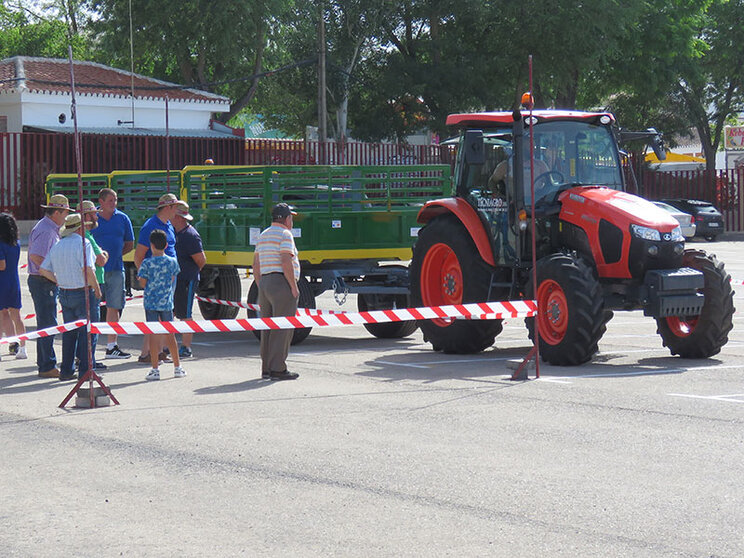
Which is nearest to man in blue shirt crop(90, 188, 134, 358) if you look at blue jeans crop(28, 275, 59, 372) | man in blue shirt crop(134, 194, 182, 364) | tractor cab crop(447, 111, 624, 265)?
man in blue shirt crop(134, 194, 182, 364)

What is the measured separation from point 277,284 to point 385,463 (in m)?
4.76

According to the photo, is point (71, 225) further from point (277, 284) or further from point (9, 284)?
point (9, 284)

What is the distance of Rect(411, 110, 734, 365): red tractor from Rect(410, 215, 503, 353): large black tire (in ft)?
0.04

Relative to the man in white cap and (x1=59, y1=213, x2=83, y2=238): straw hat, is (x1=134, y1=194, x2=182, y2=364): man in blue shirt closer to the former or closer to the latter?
the man in white cap

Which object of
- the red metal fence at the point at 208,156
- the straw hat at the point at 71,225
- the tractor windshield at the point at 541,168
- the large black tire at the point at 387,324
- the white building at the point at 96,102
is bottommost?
the large black tire at the point at 387,324

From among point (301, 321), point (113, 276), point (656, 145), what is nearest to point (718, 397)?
point (301, 321)

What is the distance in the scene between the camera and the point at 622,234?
1292 cm

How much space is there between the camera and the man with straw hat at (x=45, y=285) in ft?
42.6

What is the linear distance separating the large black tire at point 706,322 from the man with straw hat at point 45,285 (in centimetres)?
615

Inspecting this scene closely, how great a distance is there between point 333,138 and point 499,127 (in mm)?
45209

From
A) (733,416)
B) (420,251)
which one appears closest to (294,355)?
(420,251)

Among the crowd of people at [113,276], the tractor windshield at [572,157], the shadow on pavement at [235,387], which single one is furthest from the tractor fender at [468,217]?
the shadow on pavement at [235,387]

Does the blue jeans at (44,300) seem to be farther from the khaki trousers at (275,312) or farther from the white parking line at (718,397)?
the white parking line at (718,397)

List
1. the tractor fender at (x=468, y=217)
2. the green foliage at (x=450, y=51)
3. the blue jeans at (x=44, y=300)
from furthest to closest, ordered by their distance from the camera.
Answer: the green foliage at (x=450, y=51) → the tractor fender at (x=468, y=217) → the blue jeans at (x=44, y=300)
